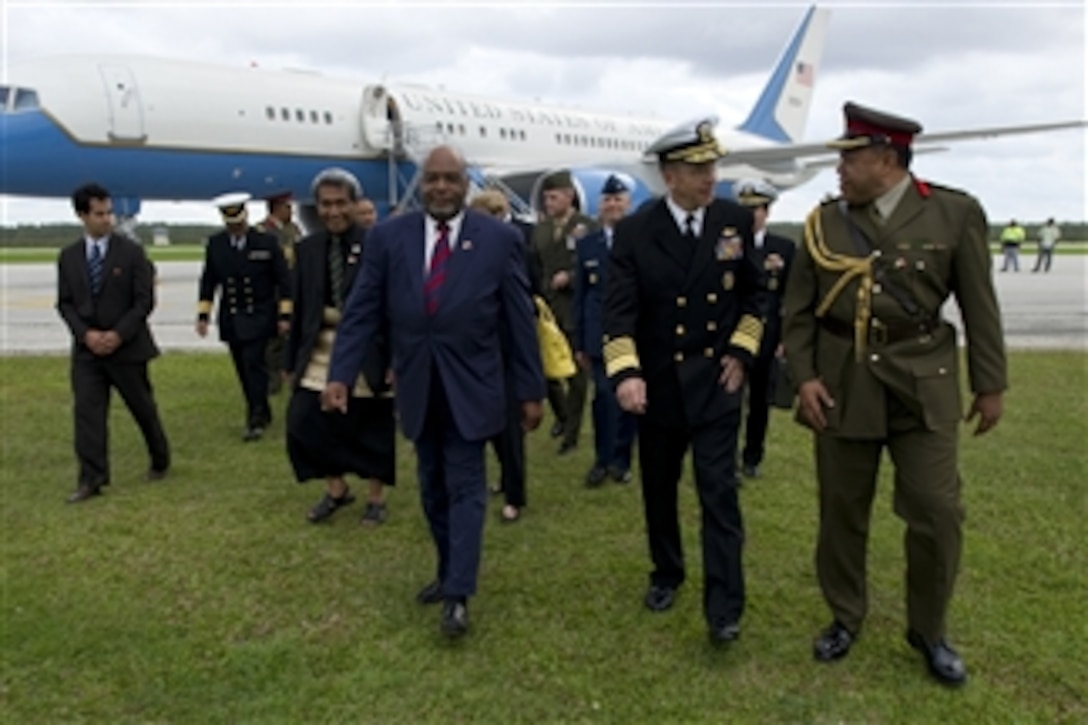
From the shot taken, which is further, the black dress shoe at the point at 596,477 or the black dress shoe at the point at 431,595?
the black dress shoe at the point at 596,477

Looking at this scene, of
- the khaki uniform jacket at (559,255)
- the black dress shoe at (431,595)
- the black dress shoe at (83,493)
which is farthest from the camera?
the khaki uniform jacket at (559,255)

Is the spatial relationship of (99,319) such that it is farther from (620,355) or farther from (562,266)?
(620,355)

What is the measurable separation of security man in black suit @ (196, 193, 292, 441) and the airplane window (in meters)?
9.89

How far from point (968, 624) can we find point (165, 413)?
20.1ft

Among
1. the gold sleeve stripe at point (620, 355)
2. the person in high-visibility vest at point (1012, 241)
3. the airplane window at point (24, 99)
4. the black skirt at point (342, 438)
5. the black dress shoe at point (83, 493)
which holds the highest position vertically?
the airplane window at point (24, 99)

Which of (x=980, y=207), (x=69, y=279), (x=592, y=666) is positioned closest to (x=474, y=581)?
(x=592, y=666)

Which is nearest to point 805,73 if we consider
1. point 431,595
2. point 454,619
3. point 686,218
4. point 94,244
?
point 94,244

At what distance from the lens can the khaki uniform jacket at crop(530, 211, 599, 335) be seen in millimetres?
6402

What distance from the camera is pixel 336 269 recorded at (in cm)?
463

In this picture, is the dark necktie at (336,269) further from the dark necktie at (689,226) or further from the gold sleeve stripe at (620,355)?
the dark necktie at (689,226)

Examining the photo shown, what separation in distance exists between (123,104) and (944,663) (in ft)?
50.2

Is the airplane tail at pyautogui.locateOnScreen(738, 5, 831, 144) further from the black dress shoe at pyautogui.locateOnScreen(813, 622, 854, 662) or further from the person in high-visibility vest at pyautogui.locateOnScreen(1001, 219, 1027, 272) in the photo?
the black dress shoe at pyautogui.locateOnScreen(813, 622, 854, 662)

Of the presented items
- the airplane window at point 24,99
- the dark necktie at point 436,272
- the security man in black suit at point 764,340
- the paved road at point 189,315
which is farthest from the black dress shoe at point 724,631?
the airplane window at point 24,99

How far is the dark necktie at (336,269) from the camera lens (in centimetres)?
462
